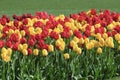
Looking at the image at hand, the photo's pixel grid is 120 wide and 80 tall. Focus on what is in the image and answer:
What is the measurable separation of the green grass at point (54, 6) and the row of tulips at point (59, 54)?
8472mm

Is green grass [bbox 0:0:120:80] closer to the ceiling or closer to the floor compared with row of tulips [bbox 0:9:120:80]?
closer to the ceiling

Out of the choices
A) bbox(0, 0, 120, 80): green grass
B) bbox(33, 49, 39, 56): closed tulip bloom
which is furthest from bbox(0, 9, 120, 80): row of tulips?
bbox(0, 0, 120, 80): green grass

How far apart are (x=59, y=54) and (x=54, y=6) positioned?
1081cm

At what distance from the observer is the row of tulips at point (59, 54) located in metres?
5.79

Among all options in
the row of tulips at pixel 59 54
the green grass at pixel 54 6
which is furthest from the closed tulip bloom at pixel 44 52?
the green grass at pixel 54 6

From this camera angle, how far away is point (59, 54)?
6.12m

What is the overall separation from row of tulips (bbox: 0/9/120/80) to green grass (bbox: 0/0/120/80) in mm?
8472

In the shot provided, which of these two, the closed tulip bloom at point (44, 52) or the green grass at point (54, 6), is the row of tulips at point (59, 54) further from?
the green grass at point (54, 6)

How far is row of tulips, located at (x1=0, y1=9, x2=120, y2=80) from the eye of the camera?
5793 millimetres

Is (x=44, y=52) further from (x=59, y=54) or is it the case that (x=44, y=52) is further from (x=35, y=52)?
(x=59, y=54)

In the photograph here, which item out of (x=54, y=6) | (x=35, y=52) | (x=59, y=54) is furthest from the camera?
(x=54, y=6)

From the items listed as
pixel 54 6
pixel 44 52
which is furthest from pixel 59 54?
pixel 54 6

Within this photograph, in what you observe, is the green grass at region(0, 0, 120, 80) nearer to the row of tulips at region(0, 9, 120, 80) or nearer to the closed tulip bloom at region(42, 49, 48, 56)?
the row of tulips at region(0, 9, 120, 80)

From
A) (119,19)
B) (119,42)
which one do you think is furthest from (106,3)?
(119,42)
